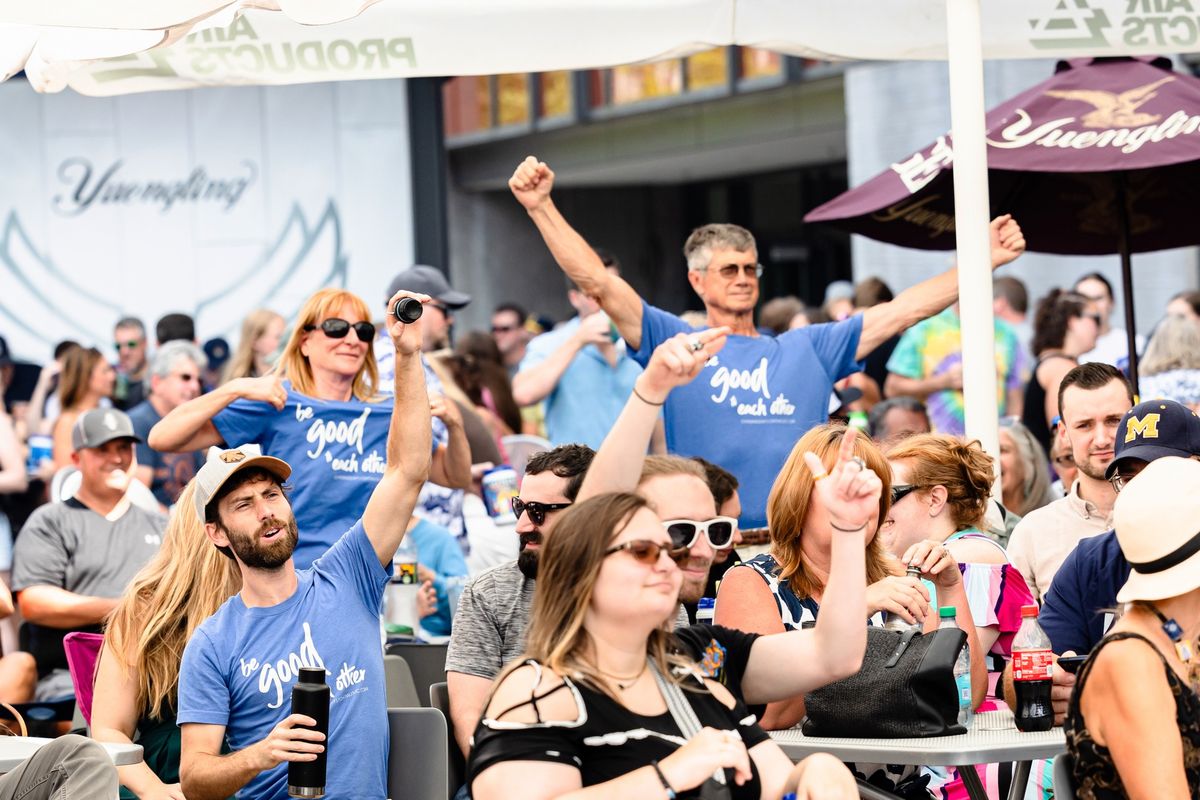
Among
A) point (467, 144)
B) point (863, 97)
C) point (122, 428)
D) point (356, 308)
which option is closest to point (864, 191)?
point (356, 308)

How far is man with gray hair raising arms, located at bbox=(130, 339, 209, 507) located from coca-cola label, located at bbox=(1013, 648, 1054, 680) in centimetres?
524

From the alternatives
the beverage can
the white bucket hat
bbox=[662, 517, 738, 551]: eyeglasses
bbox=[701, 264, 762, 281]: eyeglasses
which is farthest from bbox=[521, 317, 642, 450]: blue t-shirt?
the white bucket hat

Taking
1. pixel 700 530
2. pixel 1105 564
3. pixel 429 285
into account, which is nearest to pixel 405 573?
pixel 700 530

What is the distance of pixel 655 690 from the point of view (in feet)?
10.9

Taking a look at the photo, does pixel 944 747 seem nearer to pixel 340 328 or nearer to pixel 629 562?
pixel 629 562

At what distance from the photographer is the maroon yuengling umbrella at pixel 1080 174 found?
5.84 meters

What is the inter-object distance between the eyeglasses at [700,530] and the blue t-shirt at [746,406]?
199 centimetres

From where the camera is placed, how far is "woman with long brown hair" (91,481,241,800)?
4.62 meters

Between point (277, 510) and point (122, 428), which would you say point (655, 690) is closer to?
point (277, 510)

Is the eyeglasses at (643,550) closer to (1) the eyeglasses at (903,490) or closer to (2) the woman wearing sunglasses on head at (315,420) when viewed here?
(1) the eyeglasses at (903,490)

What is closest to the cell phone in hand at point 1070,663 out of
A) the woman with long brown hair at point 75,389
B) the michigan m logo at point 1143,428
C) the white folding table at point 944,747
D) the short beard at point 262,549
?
the white folding table at point 944,747

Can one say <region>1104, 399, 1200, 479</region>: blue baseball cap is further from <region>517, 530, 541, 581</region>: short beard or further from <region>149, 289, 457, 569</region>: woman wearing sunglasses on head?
<region>149, 289, 457, 569</region>: woman wearing sunglasses on head

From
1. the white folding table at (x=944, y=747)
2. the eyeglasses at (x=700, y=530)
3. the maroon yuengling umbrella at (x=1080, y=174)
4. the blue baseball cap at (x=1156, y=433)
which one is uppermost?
the maroon yuengling umbrella at (x=1080, y=174)

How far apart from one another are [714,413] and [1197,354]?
2722 millimetres
